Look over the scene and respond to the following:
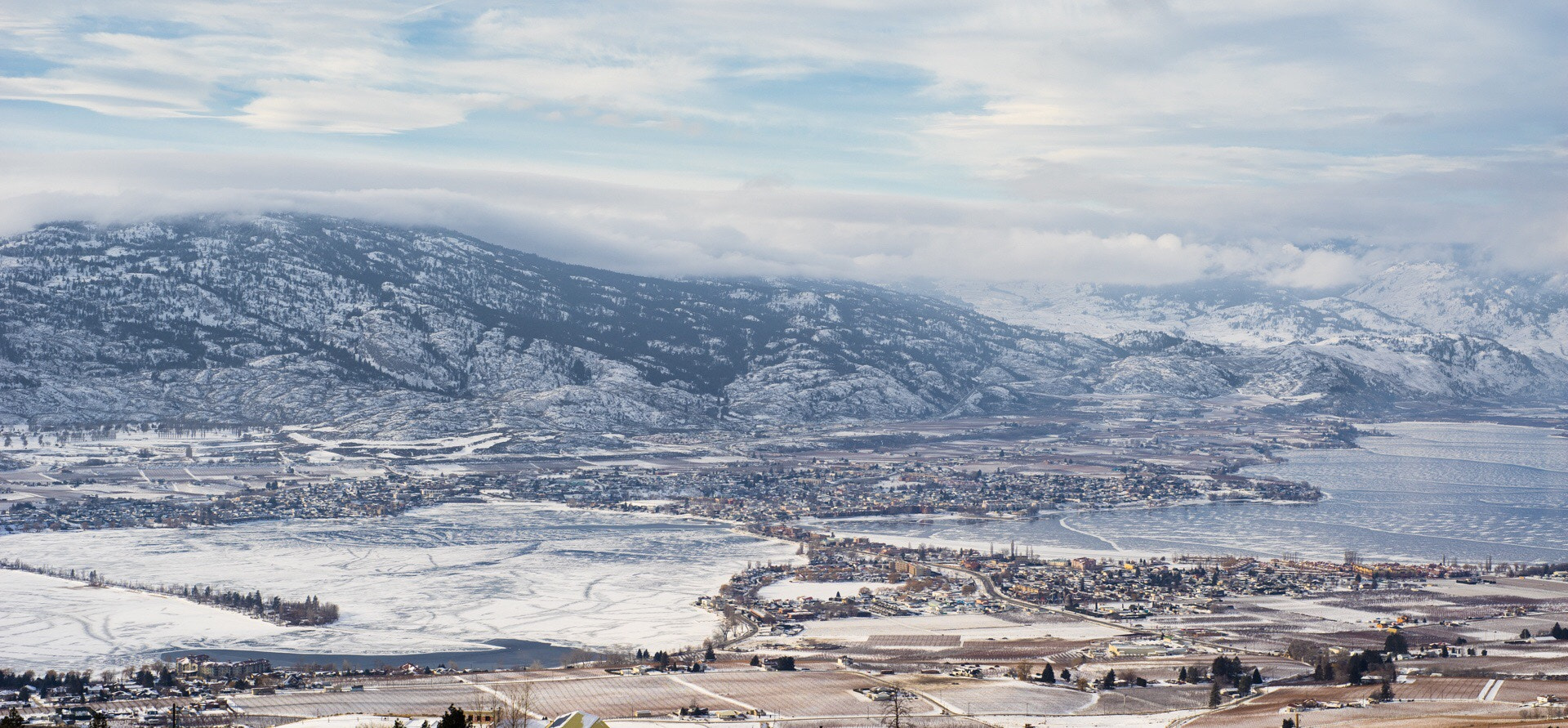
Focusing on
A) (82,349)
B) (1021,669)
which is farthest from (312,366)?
(1021,669)

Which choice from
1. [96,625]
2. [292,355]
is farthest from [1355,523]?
[292,355]

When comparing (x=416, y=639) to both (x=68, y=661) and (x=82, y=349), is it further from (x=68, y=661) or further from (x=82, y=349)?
(x=82, y=349)

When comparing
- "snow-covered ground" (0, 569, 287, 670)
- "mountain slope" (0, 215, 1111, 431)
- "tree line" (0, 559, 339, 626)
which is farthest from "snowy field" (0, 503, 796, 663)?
"mountain slope" (0, 215, 1111, 431)

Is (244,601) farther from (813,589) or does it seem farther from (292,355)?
(292,355)

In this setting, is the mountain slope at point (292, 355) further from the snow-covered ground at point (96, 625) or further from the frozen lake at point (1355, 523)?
the snow-covered ground at point (96, 625)

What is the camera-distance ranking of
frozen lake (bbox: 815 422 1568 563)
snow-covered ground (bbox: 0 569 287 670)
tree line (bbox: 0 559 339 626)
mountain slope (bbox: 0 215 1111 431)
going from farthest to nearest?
mountain slope (bbox: 0 215 1111 431) < frozen lake (bbox: 815 422 1568 563) < tree line (bbox: 0 559 339 626) < snow-covered ground (bbox: 0 569 287 670)

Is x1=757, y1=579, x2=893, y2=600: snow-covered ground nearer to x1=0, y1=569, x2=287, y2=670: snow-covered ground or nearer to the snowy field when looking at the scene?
the snowy field
